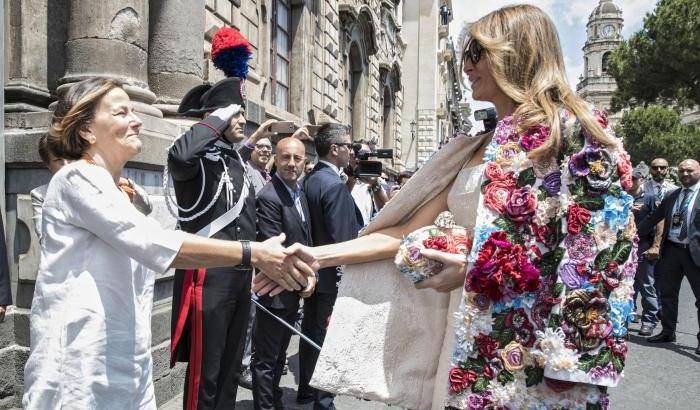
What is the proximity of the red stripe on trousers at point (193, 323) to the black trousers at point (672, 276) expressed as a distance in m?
6.18

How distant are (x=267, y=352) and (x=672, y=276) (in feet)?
18.7

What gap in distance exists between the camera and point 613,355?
→ 168 cm

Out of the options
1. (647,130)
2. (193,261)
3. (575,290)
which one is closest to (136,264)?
(193,261)

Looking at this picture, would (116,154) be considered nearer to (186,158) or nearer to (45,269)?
(45,269)

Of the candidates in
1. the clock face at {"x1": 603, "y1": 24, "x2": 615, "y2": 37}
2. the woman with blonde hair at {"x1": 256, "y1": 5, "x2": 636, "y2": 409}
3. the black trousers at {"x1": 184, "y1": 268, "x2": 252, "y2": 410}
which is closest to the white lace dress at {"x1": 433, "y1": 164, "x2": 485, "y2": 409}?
the woman with blonde hair at {"x1": 256, "y1": 5, "x2": 636, "y2": 409}

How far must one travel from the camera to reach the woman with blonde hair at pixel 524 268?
5.44ft

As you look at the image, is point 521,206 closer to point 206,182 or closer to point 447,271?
point 447,271

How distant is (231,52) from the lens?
3684 millimetres

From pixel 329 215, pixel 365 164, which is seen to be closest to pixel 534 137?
pixel 329 215

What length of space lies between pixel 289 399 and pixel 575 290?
361 centimetres

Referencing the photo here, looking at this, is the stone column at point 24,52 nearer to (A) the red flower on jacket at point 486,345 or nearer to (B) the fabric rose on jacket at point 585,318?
(A) the red flower on jacket at point 486,345

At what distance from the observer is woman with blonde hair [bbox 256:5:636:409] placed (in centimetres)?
166

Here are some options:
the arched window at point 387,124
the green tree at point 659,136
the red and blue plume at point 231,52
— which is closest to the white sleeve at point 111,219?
the red and blue plume at point 231,52

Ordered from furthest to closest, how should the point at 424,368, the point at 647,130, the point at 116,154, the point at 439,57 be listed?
the point at 647,130 < the point at 439,57 < the point at 116,154 < the point at 424,368
